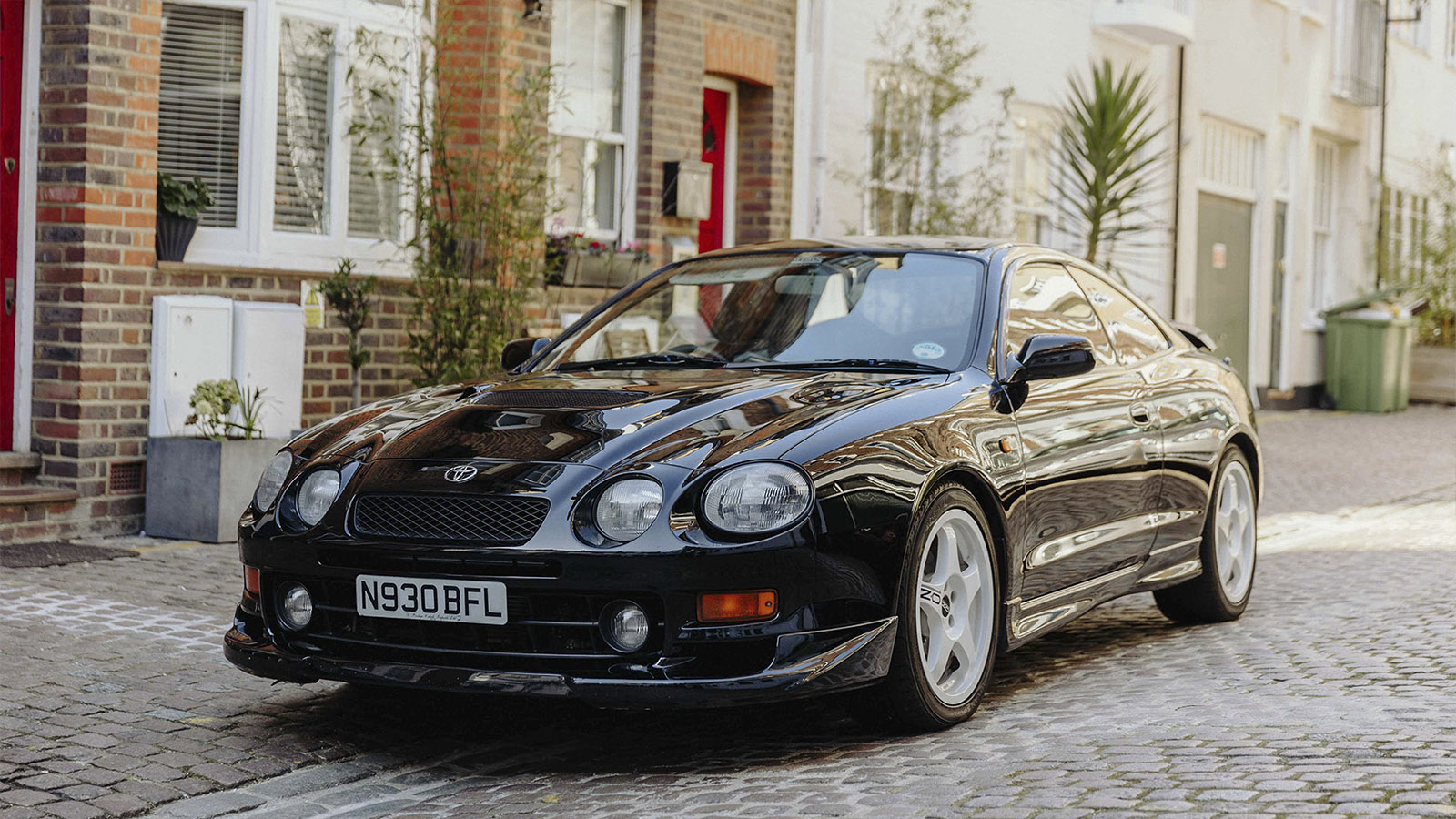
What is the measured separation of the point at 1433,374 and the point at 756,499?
21.5 meters

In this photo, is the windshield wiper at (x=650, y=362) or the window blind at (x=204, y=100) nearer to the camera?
the windshield wiper at (x=650, y=362)

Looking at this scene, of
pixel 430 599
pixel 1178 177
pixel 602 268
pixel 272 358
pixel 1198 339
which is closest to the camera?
pixel 430 599

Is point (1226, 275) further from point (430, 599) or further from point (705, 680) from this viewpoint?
point (430, 599)

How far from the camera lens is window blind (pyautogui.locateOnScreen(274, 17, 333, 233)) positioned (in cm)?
1009

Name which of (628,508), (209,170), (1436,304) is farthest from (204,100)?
(1436,304)

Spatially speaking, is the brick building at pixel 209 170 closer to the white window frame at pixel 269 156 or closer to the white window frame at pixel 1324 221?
the white window frame at pixel 269 156

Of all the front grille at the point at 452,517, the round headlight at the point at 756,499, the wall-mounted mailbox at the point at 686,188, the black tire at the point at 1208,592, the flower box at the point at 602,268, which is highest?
the wall-mounted mailbox at the point at 686,188

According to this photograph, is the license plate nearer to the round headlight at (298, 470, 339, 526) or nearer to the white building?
the round headlight at (298, 470, 339, 526)

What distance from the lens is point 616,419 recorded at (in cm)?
498

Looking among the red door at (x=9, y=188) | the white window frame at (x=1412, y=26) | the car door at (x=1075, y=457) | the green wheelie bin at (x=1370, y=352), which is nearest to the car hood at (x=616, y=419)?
the car door at (x=1075, y=457)

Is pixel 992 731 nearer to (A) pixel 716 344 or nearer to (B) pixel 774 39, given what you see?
(A) pixel 716 344

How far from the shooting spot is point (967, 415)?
17.5ft

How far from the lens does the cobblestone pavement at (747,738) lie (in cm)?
443

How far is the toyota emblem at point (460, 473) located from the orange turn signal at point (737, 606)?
70cm
